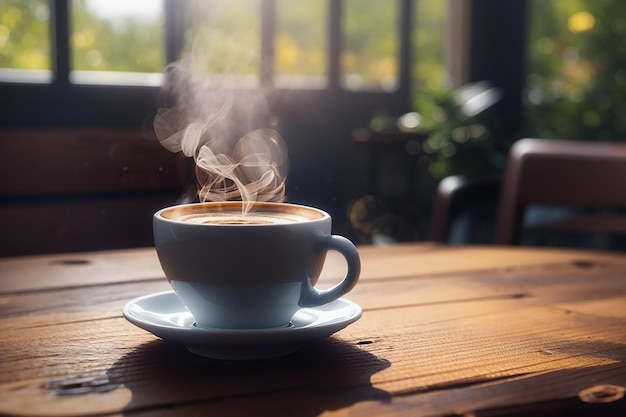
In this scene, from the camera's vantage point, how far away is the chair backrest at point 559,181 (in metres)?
1.55

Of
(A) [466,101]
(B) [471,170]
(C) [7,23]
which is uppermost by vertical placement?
(C) [7,23]

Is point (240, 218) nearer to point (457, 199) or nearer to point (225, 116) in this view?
point (457, 199)

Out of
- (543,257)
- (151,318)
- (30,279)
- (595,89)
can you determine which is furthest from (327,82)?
(151,318)

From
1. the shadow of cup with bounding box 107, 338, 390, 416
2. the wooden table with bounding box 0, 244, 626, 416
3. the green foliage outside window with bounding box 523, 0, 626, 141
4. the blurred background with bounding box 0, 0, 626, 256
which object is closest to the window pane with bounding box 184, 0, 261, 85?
the blurred background with bounding box 0, 0, 626, 256

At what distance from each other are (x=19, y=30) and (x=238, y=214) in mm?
3267

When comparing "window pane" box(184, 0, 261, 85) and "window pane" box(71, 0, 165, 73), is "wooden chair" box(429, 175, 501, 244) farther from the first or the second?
"window pane" box(71, 0, 165, 73)

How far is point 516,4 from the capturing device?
148 inches

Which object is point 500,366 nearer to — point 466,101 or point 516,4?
point 466,101

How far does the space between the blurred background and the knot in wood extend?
2.44 m

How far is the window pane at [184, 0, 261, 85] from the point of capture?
3.31 metres

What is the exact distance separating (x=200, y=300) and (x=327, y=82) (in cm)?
326

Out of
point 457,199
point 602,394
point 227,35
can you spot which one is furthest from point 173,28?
point 602,394

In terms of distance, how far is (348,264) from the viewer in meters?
0.62

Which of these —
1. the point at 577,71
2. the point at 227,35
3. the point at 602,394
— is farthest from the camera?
the point at 577,71
